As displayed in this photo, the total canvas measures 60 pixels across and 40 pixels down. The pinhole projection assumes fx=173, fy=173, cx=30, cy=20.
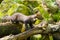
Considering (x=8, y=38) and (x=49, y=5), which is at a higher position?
(x=49, y=5)

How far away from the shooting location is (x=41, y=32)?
8.56ft

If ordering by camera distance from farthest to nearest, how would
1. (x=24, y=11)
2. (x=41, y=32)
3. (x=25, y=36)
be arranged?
(x=24, y=11)
(x=41, y=32)
(x=25, y=36)

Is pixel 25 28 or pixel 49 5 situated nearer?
pixel 25 28

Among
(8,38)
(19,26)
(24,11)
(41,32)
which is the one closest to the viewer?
(8,38)

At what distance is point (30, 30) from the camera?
245 cm

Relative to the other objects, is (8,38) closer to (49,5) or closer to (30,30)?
(30,30)

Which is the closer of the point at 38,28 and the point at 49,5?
the point at 38,28

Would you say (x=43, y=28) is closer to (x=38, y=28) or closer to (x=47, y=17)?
(x=38, y=28)

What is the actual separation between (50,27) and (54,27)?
0.21ft

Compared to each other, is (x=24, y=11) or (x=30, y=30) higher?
(x=24, y=11)

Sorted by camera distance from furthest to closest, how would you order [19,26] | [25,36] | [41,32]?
[19,26], [41,32], [25,36]

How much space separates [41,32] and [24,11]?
69 centimetres

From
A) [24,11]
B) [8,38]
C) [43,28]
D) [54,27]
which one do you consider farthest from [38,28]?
[24,11]

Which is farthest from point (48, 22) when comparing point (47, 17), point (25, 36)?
point (25, 36)
